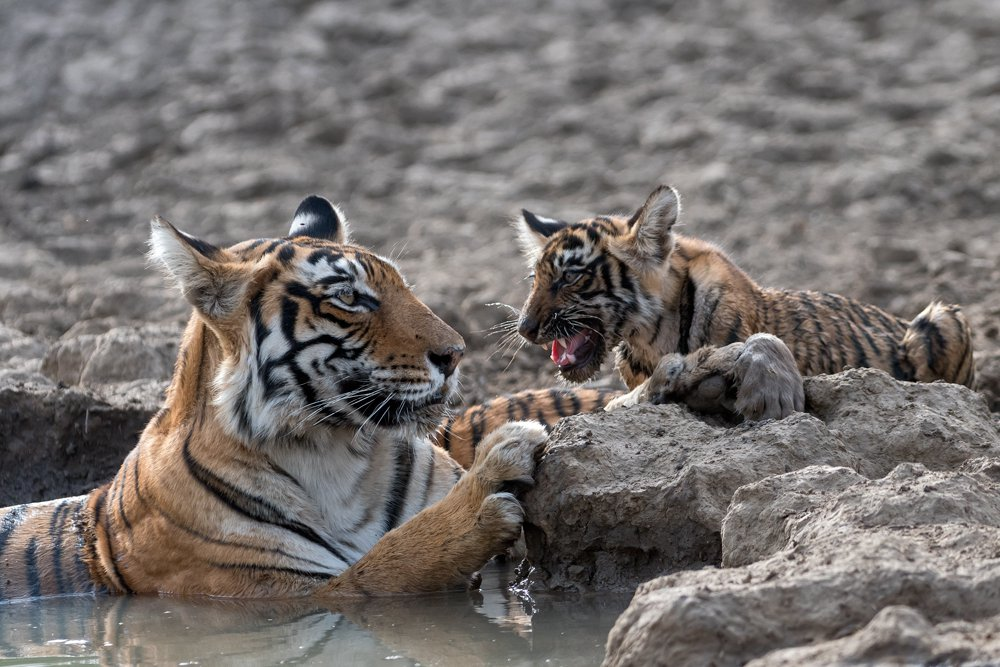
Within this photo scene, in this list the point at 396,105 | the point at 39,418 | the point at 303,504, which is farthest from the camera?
the point at 396,105

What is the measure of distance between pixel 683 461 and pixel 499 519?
1.68 feet

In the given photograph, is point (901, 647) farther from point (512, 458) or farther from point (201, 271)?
point (201, 271)

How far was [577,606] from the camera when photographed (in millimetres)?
3844

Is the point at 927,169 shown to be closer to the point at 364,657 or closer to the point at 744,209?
the point at 744,209

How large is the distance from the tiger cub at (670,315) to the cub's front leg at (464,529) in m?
1.45

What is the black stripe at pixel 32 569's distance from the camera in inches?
188

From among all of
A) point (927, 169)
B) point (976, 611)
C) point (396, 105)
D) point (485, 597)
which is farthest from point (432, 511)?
point (396, 105)

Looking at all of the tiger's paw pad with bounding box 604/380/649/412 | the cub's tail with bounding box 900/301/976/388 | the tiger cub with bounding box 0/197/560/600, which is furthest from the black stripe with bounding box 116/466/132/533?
the cub's tail with bounding box 900/301/976/388

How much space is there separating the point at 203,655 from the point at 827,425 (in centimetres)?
177

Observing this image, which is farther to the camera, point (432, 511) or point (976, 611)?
point (432, 511)

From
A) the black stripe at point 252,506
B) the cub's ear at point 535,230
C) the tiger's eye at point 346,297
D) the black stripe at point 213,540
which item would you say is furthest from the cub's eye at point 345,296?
the cub's ear at point 535,230

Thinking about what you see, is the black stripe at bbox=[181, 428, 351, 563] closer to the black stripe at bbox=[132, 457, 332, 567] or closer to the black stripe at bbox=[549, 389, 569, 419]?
the black stripe at bbox=[132, 457, 332, 567]

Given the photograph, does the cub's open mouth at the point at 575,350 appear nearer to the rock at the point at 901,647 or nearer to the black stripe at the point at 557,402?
the black stripe at the point at 557,402

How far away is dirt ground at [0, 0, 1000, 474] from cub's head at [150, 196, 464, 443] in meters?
2.82
